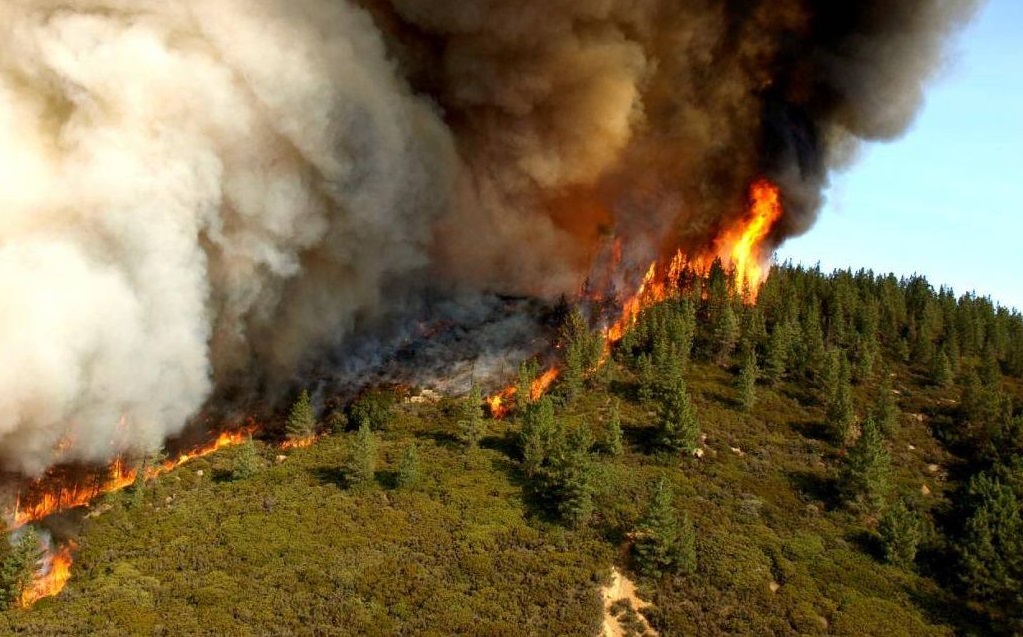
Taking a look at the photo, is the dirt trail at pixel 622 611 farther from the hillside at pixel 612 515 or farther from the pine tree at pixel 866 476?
the pine tree at pixel 866 476

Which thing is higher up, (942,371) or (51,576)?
(942,371)

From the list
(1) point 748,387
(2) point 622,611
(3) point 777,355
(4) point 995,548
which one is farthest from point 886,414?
(2) point 622,611

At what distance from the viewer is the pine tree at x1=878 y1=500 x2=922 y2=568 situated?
47438 mm

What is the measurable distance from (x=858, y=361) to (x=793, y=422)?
715 inches

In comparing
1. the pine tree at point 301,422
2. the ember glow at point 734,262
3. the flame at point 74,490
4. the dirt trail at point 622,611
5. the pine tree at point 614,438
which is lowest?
the flame at point 74,490

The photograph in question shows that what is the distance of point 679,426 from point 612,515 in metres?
12.1

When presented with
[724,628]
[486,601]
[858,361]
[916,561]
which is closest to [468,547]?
[486,601]

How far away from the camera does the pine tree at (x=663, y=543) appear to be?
4491 cm

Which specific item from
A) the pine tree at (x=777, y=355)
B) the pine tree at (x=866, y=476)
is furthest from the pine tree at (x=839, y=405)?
the pine tree at (x=866, y=476)

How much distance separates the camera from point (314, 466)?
60688 millimetres

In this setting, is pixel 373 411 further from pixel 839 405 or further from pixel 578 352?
pixel 839 405

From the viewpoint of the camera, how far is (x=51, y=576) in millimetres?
45469

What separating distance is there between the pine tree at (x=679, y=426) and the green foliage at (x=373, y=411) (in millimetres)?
22398

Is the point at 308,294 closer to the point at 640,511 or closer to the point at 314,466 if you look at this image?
the point at 314,466
